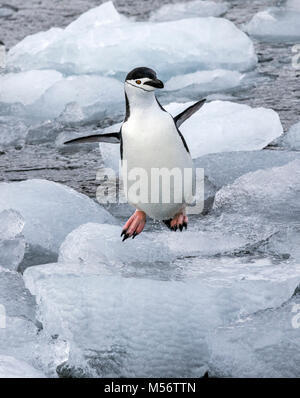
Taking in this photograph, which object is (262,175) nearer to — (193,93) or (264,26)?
(193,93)

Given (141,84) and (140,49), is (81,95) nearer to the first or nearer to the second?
(140,49)

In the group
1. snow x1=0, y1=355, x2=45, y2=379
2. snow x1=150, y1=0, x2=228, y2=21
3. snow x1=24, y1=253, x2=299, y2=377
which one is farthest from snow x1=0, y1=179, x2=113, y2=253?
snow x1=150, y1=0, x2=228, y2=21

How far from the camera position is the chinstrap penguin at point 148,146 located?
9.14ft

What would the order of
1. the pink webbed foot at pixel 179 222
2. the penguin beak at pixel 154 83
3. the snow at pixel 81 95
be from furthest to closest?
1. the snow at pixel 81 95
2. the pink webbed foot at pixel 179 222
3. the penguin beak at pixel 154 83

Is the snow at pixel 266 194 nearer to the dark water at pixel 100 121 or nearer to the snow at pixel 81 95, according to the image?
the dark water at pixel 100 121

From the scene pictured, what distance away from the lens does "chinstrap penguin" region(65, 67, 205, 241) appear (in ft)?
9.14

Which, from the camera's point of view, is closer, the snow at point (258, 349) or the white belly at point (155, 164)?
the snow at point (258, 349)

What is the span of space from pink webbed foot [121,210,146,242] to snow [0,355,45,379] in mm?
718

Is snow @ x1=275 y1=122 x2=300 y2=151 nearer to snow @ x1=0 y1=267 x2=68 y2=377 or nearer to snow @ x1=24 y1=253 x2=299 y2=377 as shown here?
snow @ x1=24 y1=253 x2=299 y2=377

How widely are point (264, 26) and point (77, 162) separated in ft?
9.12

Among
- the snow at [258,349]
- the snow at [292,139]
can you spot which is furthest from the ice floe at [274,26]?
the snow at [258,349]

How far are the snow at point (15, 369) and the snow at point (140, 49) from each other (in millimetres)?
3627

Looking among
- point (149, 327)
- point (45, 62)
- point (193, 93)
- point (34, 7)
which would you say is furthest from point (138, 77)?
point (34, 7)

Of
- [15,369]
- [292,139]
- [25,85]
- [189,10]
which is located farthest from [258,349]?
[189,10]
